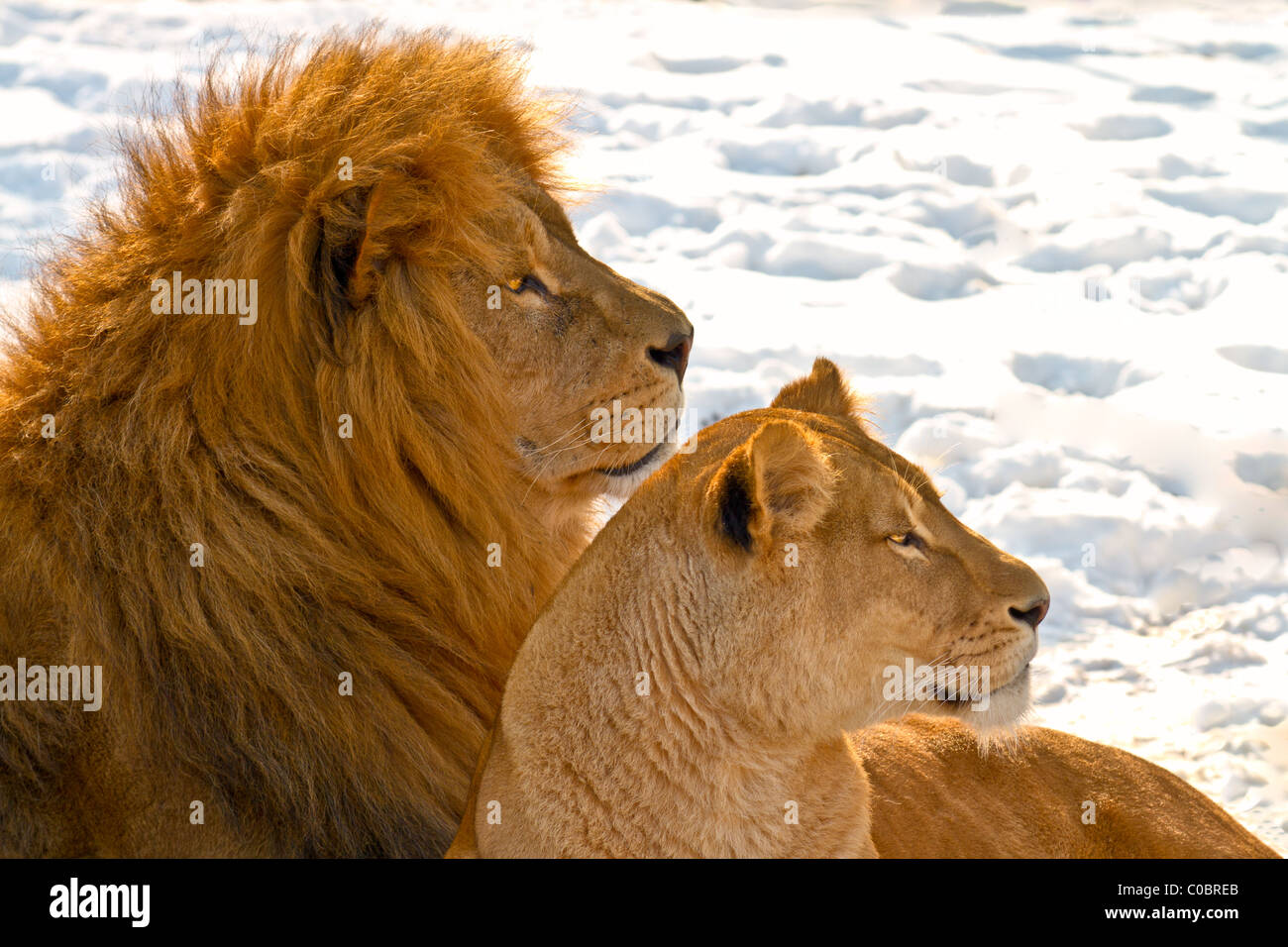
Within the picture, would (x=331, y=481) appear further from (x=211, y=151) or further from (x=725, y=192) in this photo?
(x=725, y=192)

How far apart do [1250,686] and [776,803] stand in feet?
8.56

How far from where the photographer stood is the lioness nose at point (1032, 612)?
10.3 ft

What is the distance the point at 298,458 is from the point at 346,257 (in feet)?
1.51

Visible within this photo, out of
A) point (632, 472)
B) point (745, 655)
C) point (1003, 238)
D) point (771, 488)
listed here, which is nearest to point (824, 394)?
point (632, 472)

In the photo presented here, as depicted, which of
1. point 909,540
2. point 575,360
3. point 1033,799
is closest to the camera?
point 909,540

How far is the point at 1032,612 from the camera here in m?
3.17

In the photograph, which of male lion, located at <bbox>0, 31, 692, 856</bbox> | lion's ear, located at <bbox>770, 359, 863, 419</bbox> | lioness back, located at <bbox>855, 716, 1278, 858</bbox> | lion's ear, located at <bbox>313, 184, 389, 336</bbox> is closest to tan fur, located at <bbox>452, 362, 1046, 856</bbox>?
lion's ear, located at <bbox>770, 359, 863, 419</bbox>

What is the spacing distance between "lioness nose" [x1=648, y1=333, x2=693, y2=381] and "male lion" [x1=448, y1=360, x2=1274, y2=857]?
48cm

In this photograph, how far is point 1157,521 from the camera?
19.5ft

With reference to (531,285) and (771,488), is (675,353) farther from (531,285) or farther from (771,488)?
(771,488)

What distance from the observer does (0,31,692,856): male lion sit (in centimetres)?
324

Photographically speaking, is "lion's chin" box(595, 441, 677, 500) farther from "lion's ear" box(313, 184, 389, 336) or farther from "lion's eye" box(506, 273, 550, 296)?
"lion's ear" box(313, 184, 389, 336)

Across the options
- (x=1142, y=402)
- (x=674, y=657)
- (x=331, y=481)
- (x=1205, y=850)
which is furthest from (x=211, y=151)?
(x=1142, y=402)

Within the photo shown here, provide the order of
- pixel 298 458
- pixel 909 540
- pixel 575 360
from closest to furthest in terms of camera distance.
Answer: pixel 909 540, pixel 298 458, pixel 575 360
